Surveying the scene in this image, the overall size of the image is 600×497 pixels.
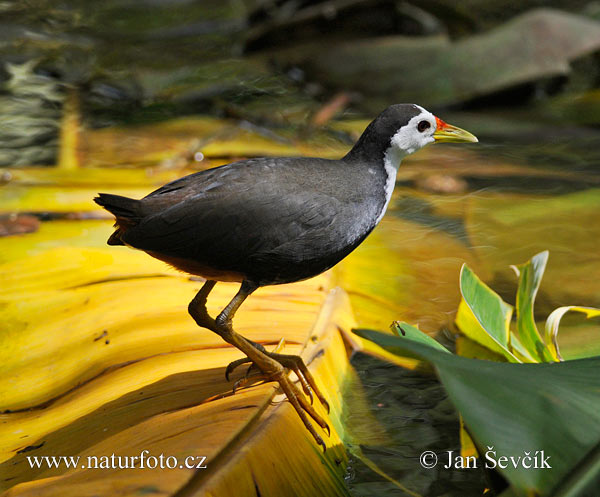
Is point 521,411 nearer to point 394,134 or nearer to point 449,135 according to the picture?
point 394,134

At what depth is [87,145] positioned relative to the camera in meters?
3.40

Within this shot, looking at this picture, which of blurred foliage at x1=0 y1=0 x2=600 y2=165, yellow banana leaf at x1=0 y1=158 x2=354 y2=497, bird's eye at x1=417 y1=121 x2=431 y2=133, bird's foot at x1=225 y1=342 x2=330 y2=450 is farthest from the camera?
blurred foliage at x1=0 y1=0 x2=600 y2=165

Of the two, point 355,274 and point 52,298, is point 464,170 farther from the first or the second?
point 52,298

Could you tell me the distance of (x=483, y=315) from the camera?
1.92 m

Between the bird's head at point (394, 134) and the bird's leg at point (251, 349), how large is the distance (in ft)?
1.44

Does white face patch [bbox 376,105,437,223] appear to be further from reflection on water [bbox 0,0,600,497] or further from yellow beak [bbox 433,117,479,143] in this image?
reflection on water [bbox 0,0,600,497]

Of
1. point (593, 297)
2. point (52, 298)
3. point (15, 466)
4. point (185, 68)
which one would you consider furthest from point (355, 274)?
point (185, 68)

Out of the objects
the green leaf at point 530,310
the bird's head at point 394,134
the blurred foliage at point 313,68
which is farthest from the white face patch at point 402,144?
the blurred foliage at point 313,68

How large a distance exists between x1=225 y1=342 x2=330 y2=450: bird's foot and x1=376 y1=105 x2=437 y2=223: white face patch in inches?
15.8

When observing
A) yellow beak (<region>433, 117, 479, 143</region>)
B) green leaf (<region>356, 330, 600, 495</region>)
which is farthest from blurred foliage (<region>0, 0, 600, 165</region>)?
green leaf (<region>356, 330, 600, 495</region>)

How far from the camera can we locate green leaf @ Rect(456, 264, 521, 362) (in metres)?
1.86

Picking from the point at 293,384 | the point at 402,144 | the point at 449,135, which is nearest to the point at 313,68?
the point at 449,135

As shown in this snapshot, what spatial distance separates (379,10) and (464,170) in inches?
51.7

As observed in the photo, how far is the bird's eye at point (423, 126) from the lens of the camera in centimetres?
197
